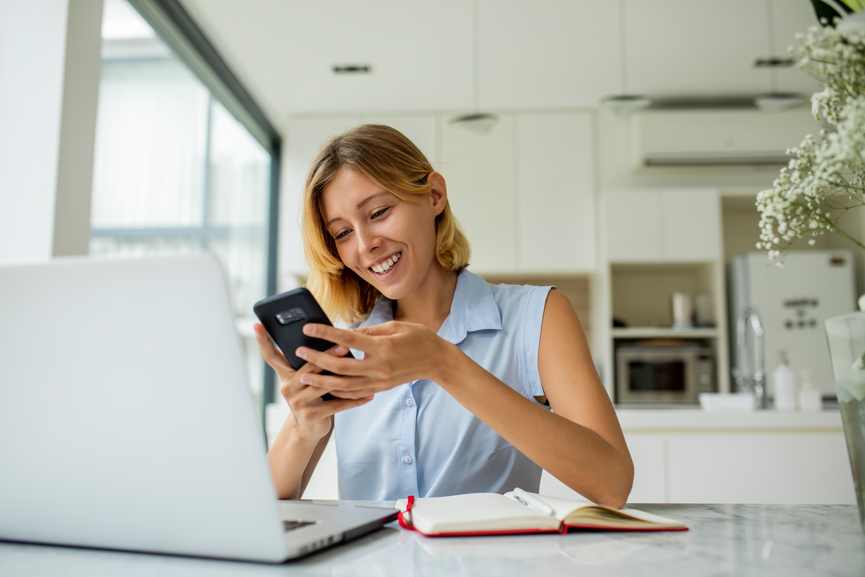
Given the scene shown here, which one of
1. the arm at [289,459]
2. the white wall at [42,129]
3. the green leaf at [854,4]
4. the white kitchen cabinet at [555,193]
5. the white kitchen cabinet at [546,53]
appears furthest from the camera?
the white kitchen cabinet at [555,193]

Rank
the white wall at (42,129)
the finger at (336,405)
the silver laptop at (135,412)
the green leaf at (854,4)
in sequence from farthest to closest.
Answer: the white wall at (42,129) → the finger at (336,405) → the green leaf at (854,4) → the silver laptop at (135,412)

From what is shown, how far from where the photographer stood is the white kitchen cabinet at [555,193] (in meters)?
3.94

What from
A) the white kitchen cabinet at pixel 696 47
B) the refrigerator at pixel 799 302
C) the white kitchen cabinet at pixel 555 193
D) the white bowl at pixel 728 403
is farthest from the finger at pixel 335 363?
the refrigerator at pixel 799 302

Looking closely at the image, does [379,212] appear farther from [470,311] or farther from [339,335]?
[339,335]

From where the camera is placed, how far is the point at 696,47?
329 cm

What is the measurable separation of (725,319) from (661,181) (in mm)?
974

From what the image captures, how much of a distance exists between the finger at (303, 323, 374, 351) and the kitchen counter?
190 centimetres

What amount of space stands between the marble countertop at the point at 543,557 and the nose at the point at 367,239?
1.90ft

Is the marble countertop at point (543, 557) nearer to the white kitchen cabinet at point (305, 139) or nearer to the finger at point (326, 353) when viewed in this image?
the finger at point (326, 353)

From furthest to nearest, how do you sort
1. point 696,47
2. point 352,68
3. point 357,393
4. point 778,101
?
point 352,68, point 696,47, point 778,101, point 357,393

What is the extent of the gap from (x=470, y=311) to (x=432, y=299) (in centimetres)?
14

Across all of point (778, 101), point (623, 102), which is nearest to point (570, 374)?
point (623, 102)

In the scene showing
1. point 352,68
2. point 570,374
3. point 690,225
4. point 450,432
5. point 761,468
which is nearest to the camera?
point 570,374

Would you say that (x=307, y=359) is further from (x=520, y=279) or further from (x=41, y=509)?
(x=520, y=279)
